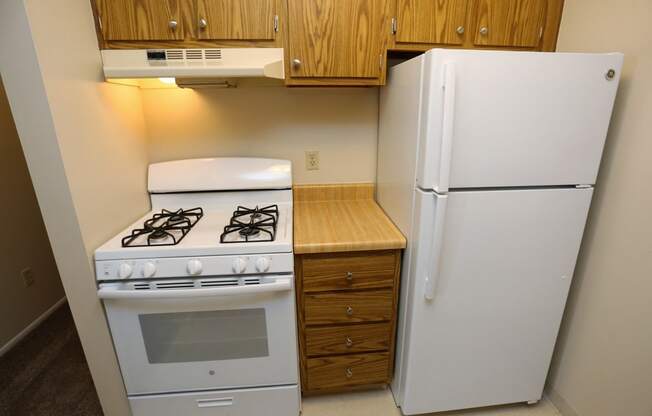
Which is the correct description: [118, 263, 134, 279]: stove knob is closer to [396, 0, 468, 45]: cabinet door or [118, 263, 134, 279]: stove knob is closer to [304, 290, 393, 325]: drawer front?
[304, 290, 393, 325]: drawer front

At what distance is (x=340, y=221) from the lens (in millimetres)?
1473

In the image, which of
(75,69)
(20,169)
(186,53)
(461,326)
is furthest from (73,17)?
(461,326)

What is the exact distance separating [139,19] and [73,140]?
1.82 ft

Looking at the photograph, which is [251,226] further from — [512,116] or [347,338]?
[512,116]

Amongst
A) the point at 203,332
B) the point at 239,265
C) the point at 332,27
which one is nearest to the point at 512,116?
the point at 332,27

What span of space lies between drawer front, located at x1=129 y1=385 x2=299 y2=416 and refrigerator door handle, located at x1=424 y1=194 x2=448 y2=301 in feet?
2.53

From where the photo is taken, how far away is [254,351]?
1311mm

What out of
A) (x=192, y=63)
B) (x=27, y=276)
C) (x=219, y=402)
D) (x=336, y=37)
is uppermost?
(x=336, y=37)

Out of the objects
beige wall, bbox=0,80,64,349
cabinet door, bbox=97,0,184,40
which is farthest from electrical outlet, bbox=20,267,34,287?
cabinet door, bbox=97,0,184,40

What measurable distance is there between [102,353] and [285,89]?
146cm

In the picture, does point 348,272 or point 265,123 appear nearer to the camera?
point 348,272

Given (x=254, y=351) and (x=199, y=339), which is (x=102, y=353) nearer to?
(x=199, y=339)

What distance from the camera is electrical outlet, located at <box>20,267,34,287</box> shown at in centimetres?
194

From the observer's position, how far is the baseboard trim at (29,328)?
1824 mm
